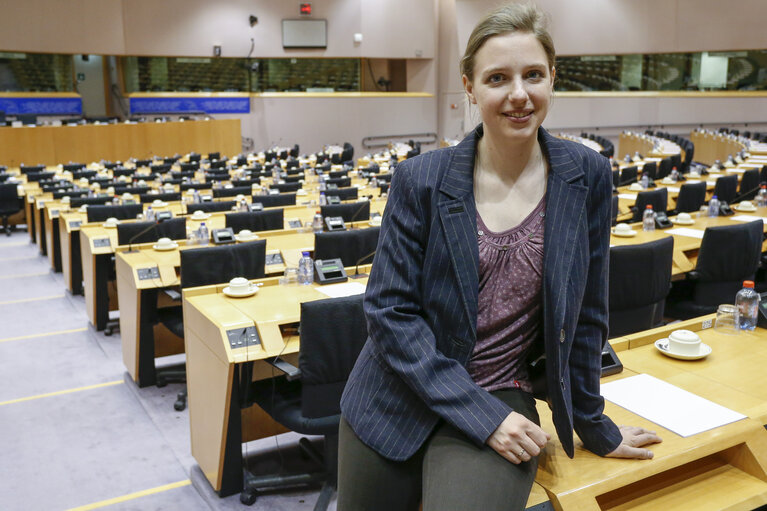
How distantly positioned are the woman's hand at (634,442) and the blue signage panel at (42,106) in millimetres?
19712

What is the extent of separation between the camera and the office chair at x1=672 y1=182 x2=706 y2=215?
25.0 ft

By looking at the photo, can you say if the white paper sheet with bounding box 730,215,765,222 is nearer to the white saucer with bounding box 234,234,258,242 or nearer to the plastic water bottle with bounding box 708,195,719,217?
the plastic water bottle with bounding box 708,195,719,217

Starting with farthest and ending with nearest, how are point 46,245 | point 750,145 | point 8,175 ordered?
point 750,145 < point 8,175 < point 46,245

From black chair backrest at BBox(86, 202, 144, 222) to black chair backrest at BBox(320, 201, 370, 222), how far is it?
199cm

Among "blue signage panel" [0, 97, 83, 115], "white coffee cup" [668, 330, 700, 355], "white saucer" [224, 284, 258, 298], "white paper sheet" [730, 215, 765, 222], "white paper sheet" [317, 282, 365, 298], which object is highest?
"blue signage panel" [0, 97, 83, 115]

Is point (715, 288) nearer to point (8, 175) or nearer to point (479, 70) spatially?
point (479, 70)

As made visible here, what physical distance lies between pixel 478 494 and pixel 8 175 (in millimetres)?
13473

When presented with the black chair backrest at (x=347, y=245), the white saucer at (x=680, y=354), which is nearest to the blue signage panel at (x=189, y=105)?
the black chair backrest at (x=347, y=245)

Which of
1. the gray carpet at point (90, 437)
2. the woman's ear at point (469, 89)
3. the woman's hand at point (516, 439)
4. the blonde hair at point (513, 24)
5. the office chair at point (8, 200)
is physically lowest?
the gray carpet at point (90, 437)

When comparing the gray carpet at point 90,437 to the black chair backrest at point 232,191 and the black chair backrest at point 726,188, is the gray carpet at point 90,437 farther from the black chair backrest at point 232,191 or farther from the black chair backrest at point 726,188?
the black chair backrest at point 726,188

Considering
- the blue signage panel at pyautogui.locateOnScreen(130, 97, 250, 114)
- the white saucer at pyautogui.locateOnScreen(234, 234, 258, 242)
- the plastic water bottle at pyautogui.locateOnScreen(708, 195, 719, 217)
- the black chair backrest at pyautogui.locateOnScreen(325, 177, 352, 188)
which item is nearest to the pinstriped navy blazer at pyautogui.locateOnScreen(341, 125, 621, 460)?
the white saucer at pyautogui.locateOnScreen(234, 234, 258, 242)

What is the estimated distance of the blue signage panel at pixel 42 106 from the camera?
18578mm

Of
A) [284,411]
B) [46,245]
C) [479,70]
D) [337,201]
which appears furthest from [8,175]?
A: [479,70]

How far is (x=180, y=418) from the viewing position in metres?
4.53
